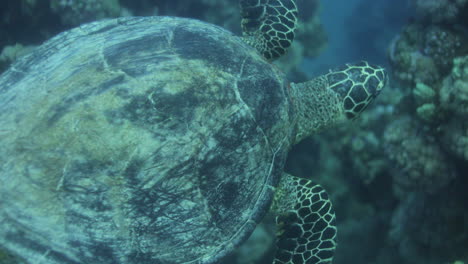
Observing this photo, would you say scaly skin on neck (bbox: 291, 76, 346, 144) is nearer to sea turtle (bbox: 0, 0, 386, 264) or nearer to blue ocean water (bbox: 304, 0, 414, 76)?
sea turtle (bbox: 0, 0, 386, 264)

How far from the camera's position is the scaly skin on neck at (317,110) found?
4121 millimetres

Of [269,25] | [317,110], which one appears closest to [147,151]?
[317,110]

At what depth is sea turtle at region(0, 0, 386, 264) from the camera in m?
2.46

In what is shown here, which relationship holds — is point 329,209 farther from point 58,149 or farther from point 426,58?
point 58,149

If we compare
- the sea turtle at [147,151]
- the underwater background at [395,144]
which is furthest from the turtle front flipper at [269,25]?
the underwater background at [395,144]

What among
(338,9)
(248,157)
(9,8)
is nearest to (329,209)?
(248,157)

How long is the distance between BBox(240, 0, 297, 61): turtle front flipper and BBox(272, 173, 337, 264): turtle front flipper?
1914 mm

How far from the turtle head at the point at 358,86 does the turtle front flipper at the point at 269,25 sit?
3.08 feet

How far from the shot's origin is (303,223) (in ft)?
11.8

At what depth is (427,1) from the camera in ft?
14.1

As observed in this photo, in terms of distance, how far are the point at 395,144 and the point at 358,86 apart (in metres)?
0.93

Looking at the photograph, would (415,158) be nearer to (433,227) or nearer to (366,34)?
(433,227)

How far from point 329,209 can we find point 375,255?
6.93 feet

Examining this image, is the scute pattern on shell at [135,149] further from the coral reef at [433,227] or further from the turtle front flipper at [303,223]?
the coral reef at [433,227]
